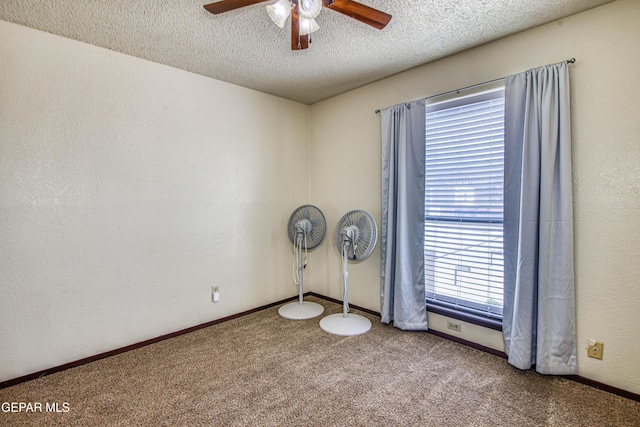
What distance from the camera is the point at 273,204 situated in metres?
3.52

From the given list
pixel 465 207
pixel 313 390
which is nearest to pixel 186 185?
pixel 313 390

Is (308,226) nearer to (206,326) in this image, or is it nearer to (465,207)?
(206,326)

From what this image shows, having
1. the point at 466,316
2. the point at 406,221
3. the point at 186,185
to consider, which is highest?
the point at 186,185

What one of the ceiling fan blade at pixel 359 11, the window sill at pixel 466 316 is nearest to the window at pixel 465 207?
the window sill at pixel 466 316

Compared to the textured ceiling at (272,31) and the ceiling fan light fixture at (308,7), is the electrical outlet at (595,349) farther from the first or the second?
the ceiling fan light fixture at (308,7)

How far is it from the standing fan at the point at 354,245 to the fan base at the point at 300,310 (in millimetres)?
203

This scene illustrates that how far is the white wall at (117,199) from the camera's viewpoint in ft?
6.84

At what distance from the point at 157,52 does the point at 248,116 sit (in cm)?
101

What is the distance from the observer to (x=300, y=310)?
3.30m

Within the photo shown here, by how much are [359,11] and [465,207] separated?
172cm

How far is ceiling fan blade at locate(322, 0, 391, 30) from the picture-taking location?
1.49m

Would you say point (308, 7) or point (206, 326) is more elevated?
point (308, 7)

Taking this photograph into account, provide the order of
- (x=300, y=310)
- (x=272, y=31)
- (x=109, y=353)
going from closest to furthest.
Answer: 1. (x=272, y=31)
2. (x=109, y=353)
3. (x=300, y=310)

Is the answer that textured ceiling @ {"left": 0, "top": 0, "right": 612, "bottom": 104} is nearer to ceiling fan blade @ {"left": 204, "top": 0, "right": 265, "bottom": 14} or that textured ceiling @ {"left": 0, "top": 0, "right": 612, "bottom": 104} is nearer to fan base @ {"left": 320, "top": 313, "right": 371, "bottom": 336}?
A: ceiling fan blade @ {"left": 204, "top": 0, "right": 265, "bottom": 14}
